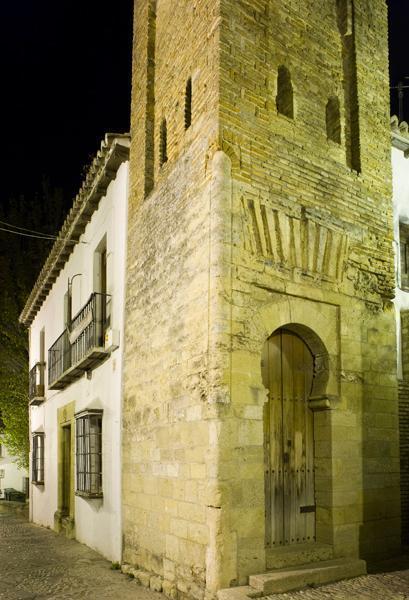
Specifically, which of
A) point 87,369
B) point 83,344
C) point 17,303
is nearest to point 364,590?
point 87,369

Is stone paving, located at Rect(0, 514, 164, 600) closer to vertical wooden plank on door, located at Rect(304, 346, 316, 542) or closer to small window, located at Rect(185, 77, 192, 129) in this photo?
vertical wooden plank on door, located at Rect(304, 346, 316, 542)

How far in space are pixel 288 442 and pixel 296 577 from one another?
141cm

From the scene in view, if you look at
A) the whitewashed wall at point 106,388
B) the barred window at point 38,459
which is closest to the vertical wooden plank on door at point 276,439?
the whitewashed wall at point 106,388

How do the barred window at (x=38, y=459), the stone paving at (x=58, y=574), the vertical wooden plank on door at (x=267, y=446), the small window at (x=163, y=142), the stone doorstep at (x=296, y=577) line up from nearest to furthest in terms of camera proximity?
1. the stone doorstep at (x=296, y=577)
2. the vertical wooden plank on door at (x=267, y=446)
3. the stone paving at (x=58, y=574)
4. the small window at (x=163, y=142)
5. the barred window at (x=38, y=459)

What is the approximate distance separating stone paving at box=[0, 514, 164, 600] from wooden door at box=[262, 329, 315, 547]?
61.3 inches

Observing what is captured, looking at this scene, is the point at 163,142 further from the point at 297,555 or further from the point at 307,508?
the point at 297,555

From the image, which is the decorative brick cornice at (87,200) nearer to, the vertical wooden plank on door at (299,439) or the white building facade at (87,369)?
the white building facade at (87,369)

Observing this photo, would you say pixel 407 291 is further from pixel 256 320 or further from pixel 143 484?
pixel 143 484

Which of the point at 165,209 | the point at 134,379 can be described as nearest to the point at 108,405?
the point at 134,379

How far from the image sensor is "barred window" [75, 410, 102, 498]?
30.6 ft

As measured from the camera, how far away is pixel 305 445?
6.90 m

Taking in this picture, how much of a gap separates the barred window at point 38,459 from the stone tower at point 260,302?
697 cm

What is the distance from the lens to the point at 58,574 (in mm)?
7848

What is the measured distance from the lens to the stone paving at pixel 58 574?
6777 millimetres
